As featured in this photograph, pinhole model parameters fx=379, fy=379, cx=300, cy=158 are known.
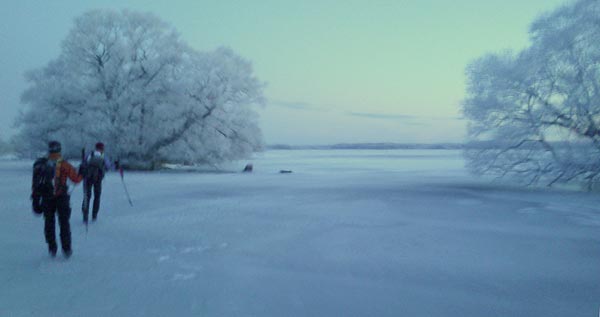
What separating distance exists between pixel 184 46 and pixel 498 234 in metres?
23.5

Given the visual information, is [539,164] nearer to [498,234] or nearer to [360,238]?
[498,234]

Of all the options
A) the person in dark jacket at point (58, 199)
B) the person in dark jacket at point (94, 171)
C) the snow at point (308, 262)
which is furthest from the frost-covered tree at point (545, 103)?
the person in dark jacket at point (58, 199)

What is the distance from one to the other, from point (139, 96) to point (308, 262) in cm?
2157

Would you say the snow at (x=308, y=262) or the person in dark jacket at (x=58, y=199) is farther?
the person in dark jacket at (x=58, y=199)

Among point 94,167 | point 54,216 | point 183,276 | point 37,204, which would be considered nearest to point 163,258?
point 183,276

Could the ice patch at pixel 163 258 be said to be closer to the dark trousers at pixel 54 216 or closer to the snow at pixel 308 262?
the snow at pixel 308 262

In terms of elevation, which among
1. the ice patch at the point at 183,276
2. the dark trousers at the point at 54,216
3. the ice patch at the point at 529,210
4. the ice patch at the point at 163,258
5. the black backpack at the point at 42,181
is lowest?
the ice patch at the point at 163,258

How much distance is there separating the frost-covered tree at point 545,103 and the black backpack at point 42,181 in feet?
50.1

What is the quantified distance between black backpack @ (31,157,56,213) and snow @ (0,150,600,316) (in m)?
0.88

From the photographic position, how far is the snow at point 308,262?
3793 mm

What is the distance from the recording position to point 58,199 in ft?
16.8

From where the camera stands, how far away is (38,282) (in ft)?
14.2

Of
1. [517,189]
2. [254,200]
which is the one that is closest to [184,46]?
[254,200]

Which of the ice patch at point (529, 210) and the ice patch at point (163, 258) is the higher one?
the ice patch at point (529, 210)
